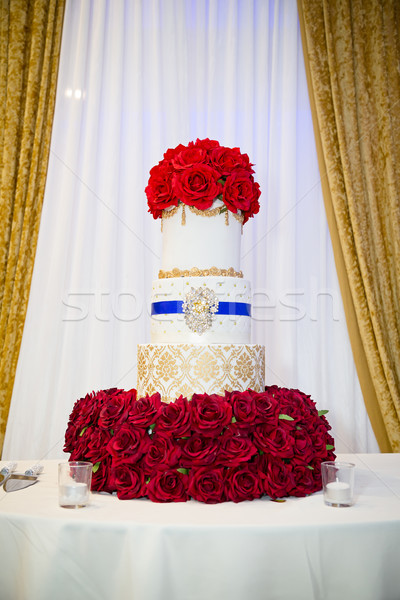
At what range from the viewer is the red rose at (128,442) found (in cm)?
149

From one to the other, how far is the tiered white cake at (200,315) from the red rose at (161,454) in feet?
0.92

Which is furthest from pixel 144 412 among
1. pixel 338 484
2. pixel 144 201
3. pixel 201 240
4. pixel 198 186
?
pixel 144 201

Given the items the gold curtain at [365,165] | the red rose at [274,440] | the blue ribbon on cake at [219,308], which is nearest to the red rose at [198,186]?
the blue ribbon on cake at [219,308]

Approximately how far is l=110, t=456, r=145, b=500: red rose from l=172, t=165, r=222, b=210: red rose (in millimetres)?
922

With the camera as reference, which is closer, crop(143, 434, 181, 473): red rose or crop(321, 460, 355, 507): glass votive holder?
crop(321, 460, 355, 507): glass votive holder

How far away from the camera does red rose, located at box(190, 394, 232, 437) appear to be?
1462mm

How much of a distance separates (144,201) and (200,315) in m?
1.89

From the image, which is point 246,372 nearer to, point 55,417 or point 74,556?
point 74,556

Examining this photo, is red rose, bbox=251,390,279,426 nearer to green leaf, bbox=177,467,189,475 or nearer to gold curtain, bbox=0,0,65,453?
green leaf, bbox=177,467,189,475

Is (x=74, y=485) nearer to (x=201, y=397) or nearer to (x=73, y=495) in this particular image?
(x=73, y=495)

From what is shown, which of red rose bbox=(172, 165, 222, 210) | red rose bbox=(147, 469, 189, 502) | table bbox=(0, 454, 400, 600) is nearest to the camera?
table bbox=(0, 454, 400, 600)

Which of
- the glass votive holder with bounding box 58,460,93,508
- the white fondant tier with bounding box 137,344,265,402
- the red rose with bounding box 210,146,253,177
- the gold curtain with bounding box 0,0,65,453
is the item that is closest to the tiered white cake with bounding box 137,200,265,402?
the white fondant tier with bounding box 137,344,265,402

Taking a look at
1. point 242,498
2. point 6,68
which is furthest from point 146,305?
point 242,498

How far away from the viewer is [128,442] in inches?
59.5
